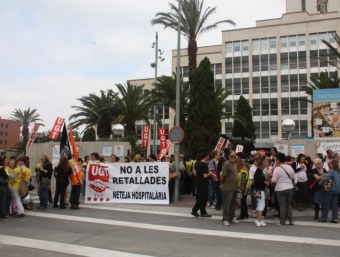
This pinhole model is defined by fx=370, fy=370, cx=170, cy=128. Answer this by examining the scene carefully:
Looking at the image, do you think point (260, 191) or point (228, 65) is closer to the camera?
point (260, 191)

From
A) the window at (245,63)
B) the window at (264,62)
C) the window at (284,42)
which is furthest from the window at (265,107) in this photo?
the window at (284,42)

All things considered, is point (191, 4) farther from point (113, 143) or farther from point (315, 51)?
point (315, 51)

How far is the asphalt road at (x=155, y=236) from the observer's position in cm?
700

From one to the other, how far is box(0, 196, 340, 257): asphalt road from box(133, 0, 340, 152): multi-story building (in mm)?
48530

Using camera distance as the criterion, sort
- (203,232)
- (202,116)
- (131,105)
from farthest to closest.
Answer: (131,105) < (202,116) < (203,232)

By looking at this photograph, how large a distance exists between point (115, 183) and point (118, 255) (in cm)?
694

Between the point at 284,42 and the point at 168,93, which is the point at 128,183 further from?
the point at 284,42

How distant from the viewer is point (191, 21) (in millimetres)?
28047

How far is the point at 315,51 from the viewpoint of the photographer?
5609 cm

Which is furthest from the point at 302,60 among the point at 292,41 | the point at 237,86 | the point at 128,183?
the point at 128,183

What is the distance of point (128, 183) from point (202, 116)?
44.6 feet

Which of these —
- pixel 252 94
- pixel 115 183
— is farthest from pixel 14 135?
pixel 115 183

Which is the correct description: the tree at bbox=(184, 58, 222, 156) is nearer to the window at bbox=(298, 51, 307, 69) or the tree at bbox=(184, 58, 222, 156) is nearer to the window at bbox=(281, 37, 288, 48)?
the window at bbox=(298, 51, 307, 69)

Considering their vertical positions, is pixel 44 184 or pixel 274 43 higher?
pixel 274 43
